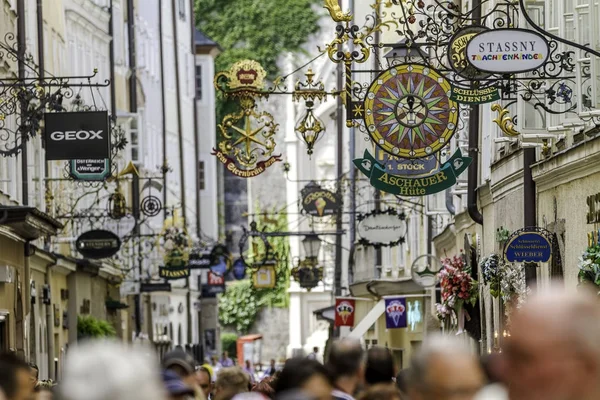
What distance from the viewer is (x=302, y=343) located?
7706 centimetres

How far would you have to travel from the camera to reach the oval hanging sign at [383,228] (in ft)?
112

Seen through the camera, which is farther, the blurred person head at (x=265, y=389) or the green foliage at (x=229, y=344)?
the green foliage at (x=229, y=344)

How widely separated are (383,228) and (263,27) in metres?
48.5

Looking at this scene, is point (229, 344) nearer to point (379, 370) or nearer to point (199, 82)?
point (199, 82)

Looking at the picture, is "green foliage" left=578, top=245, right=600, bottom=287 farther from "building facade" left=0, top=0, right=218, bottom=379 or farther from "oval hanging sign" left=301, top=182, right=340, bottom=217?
"oval hanging sign" left=301, top=182, right=340, bottom=217

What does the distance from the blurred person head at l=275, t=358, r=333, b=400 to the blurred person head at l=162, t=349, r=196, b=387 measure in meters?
0.59

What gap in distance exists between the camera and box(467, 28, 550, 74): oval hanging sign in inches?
647

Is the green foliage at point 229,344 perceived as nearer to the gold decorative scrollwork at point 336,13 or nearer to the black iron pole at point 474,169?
the black iron pole at point 474,169

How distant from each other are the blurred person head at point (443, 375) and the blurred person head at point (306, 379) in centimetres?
278

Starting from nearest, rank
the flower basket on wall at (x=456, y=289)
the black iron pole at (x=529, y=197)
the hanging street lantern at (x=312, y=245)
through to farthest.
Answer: the black iron pole at (x=529, y=197) → the flower basket on wall at (x=456, y=289) → the hanging street lantern at (x=312, y=245)

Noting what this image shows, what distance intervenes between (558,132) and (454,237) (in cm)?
1233

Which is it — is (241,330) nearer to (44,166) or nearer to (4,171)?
(44,166)

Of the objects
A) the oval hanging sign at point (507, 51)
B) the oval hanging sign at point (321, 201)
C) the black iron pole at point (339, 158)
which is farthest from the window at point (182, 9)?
the oval hanging sign at point (507, 51)

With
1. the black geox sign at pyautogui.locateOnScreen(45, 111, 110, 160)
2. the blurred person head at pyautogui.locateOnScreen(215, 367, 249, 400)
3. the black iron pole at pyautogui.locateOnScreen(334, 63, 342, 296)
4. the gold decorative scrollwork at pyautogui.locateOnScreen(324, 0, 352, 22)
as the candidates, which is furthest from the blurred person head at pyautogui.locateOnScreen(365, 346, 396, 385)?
the black iron pole at pyautogui.locateOnScreen(334, 63, 342, 296)
